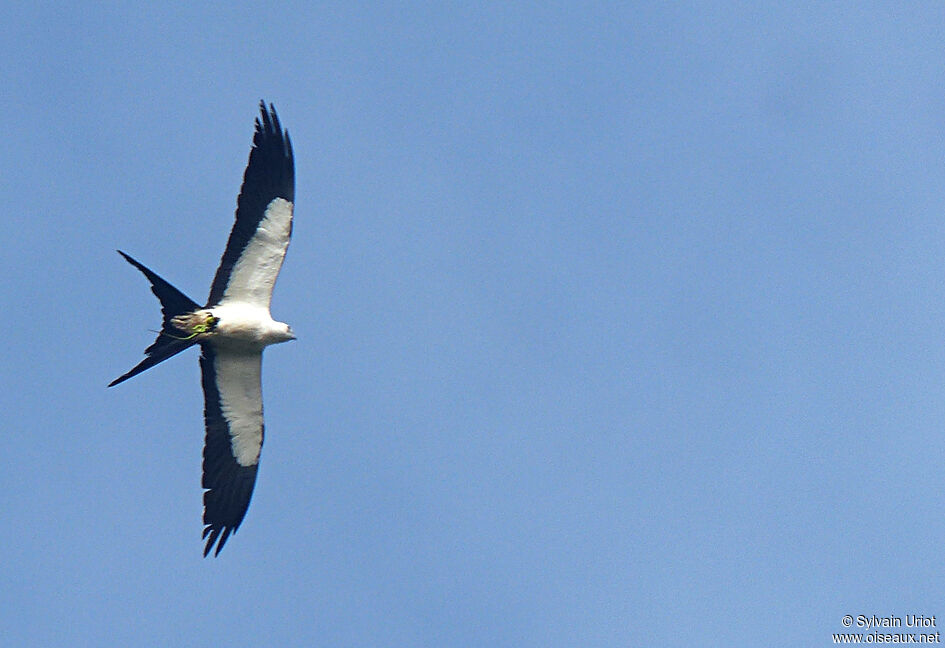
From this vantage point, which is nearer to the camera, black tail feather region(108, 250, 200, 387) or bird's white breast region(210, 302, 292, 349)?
black tail feather region(108, 250, 200, 387)

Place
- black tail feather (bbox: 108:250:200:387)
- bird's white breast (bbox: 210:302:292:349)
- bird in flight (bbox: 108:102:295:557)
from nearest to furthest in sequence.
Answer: black tail feather (bbox: 108:250:200:387), bird in flight (bbox: 108:102:295:557), bird's white breast (bbox: 210:302:292:349)

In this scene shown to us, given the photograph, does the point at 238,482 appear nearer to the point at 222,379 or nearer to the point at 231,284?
the point at 222,379

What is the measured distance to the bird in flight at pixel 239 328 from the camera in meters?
16.7

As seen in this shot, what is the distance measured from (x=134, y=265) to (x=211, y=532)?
479 cm

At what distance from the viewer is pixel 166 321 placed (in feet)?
53.9

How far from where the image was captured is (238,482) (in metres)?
18.1

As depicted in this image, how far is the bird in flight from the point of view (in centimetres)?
1673

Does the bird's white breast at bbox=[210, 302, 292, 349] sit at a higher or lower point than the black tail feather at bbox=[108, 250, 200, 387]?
higher

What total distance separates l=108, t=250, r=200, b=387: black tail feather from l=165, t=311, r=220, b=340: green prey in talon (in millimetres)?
59

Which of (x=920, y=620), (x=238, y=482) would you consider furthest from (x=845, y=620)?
(x=238, y=482)

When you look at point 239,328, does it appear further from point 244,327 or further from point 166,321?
point 166,321

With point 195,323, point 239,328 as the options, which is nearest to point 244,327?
point 239,328

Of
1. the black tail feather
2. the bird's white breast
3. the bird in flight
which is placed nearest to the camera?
the black tail feather

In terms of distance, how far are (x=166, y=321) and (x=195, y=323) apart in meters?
0.47
